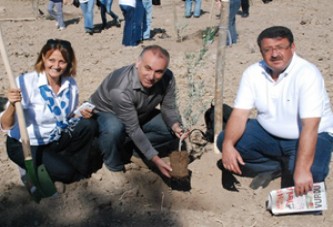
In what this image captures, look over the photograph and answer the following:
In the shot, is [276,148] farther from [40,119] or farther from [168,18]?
[168,18]

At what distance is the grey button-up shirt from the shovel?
674 mm

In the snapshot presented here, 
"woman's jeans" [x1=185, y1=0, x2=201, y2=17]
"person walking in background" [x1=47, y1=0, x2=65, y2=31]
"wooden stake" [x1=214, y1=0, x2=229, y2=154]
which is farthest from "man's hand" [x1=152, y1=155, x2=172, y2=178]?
"woman's jeans" [x1=185, y1=0, x2=201, y2=17]

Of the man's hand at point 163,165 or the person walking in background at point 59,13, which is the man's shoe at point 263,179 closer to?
the man's hand at point 163,165

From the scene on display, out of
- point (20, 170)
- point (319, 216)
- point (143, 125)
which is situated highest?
point (143, 125)

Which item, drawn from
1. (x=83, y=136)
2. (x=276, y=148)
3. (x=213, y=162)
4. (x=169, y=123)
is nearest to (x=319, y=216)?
(x=276, y=148)

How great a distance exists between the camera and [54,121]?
137 inches

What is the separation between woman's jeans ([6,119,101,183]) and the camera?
3.48 m

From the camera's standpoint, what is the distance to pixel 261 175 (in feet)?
12.3

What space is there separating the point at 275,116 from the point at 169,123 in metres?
0.92

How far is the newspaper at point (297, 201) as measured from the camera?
3.12m

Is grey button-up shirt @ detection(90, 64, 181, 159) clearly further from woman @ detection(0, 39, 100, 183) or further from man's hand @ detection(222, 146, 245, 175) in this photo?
man's hand @ detection(222, 146, 245, 175)

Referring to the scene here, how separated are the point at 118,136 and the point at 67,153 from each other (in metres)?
0.46

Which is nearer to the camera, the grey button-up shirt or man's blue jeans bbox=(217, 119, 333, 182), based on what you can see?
man's blue jeans bbox=(217, 119, 333, 182)

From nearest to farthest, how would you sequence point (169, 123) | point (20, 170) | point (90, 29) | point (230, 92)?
1. point (20, 170)
2. point (169, 123)
3. point (230, 92)
4. point (90, 29)
